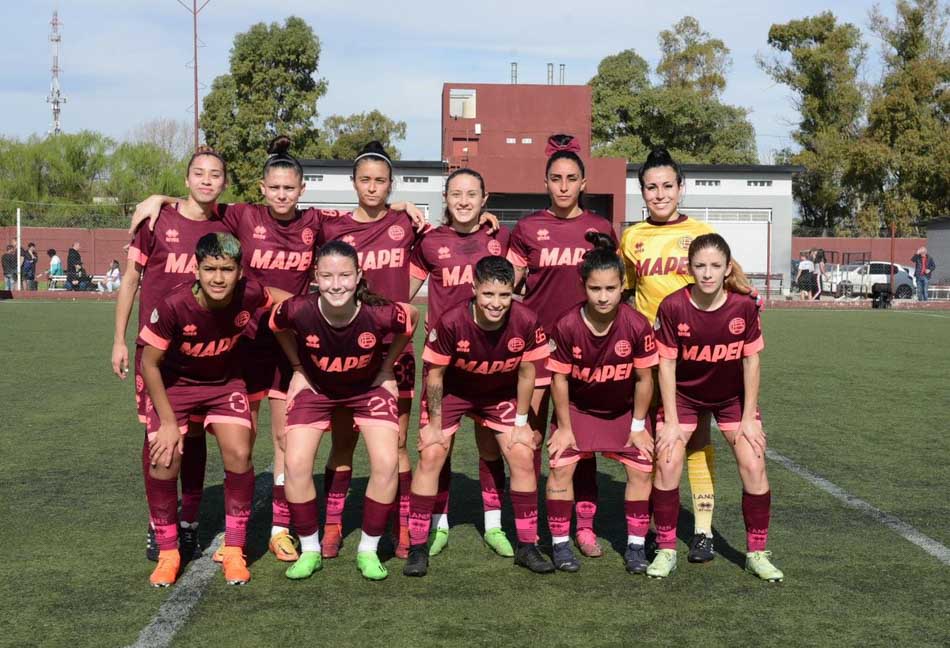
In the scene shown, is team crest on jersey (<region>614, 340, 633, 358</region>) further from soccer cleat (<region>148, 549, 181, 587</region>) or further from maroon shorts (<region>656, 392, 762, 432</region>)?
soccer cleat (<region>148, 549, 181, 587</region>)

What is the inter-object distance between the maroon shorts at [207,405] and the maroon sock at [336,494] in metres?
0.59

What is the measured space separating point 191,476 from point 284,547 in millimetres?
591

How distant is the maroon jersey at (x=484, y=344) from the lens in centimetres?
468

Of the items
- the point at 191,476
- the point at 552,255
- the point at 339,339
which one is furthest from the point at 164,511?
the point at 552,255

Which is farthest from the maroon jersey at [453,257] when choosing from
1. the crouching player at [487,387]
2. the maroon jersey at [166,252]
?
the maroon jersey at [166,252]

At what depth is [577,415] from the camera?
4.86m

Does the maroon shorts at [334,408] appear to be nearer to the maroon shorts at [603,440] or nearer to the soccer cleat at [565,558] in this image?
the maroon shorts at [603,440]

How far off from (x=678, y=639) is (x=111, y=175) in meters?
48.1

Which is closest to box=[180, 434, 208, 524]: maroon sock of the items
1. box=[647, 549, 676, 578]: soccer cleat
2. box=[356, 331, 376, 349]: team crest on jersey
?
box=[356, 331, 376, 349]: team crest on jersey

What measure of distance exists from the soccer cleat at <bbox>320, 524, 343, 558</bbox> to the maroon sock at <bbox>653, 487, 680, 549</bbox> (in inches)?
60.0

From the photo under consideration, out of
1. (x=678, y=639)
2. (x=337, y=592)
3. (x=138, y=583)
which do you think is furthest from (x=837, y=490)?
(x=138, y=583)

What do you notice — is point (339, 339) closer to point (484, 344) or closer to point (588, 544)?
point (484, 344)

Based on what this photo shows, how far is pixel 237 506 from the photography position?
4688 mm

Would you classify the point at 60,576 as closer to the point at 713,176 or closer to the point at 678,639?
the point at 678,639
